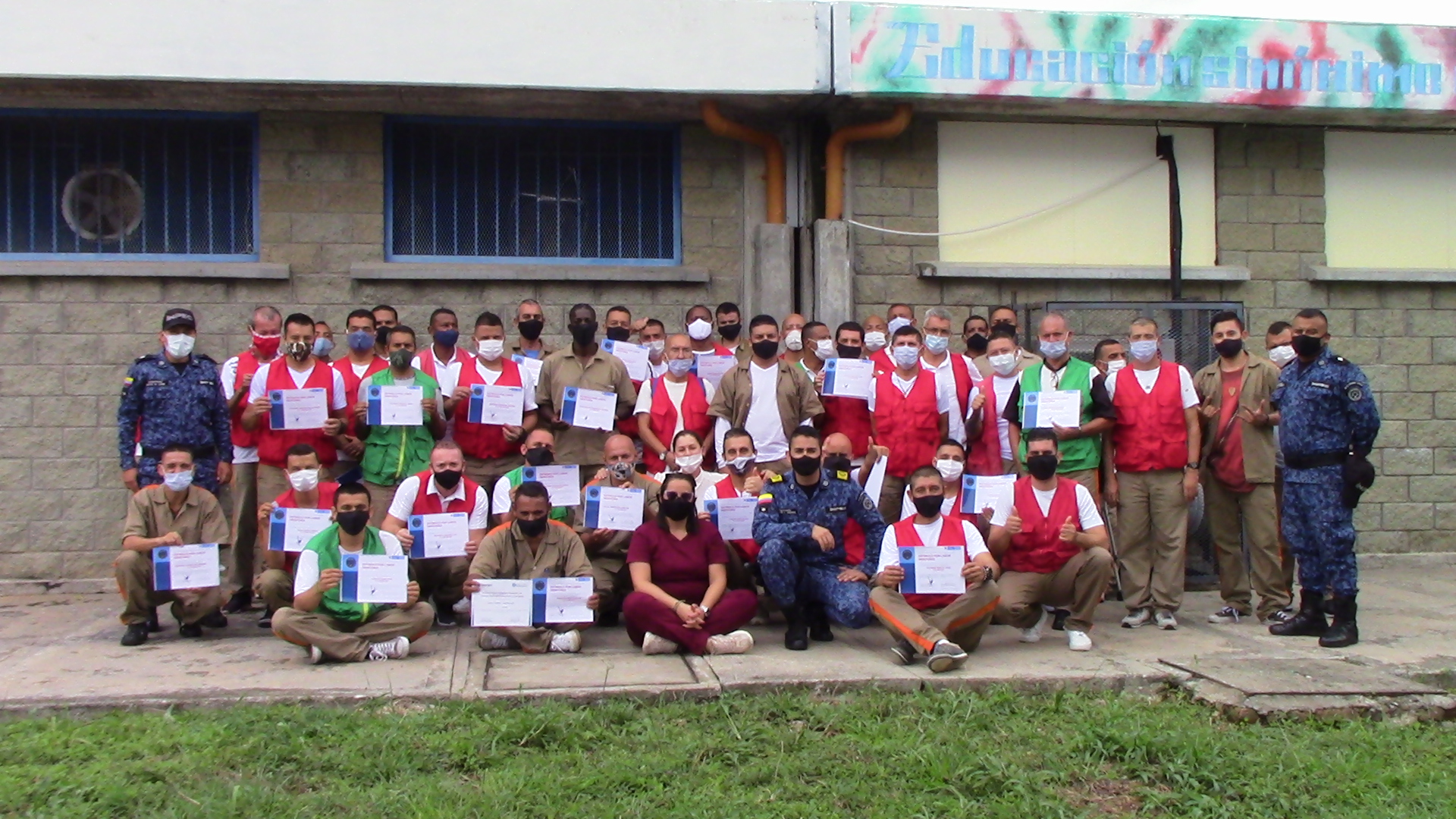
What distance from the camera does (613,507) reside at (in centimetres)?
767

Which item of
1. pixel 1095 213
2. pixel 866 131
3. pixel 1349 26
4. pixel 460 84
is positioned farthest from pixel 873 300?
pixel 1349 26

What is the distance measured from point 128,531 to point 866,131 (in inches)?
229

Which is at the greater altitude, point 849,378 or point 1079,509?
point 849,378

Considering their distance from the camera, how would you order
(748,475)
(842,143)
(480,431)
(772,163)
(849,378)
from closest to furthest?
1. (748,475)
2. (849,378)
3. (480,431)
4. (842,143)
5. (772,163)

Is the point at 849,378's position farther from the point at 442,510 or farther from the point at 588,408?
the point at 442,510

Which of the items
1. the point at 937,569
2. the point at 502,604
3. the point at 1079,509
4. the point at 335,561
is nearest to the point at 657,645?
the point at 502,604

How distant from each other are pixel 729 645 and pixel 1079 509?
2.14m

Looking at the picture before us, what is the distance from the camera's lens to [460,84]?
365 inches

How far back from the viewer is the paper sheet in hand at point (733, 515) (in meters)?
7.70

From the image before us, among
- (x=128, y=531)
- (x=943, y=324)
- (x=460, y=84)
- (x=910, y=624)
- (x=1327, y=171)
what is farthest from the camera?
(x=1327, y=171)

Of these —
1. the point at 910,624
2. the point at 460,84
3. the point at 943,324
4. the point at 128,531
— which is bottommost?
the point at 910,624

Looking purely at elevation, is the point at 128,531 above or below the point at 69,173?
below

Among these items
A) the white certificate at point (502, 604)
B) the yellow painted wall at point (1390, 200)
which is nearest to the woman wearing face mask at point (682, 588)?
the white certificate at point (502, 604)

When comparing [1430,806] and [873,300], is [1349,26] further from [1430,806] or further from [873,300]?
[1430,806]
